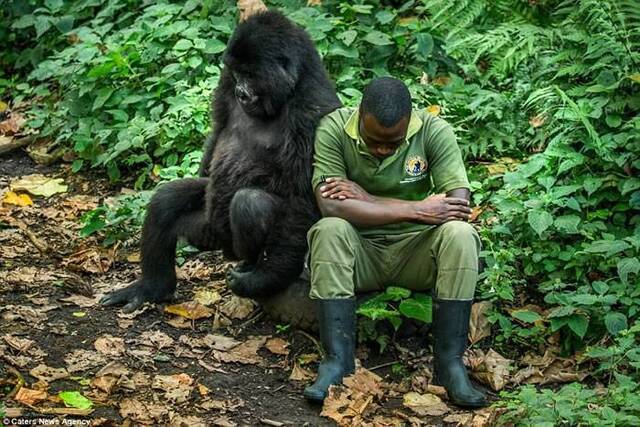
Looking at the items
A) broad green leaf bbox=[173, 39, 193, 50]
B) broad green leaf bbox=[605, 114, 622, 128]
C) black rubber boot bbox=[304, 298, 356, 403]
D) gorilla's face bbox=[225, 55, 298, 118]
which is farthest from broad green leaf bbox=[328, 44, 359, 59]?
black rubber boot bbox=[304, 298, 356, 403]

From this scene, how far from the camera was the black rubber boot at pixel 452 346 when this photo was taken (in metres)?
5.34

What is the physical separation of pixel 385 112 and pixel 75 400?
214 cm

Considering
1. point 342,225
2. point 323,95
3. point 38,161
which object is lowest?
point 38,161

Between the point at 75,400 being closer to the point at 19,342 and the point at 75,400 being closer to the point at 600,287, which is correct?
the point at 19,342

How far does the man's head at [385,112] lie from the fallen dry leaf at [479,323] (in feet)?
3.97

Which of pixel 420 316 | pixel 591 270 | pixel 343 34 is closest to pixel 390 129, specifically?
pixel 420 316

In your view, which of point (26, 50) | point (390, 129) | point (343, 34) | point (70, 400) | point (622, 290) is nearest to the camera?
point (70, 400)

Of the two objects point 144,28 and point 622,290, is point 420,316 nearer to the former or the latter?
point 622,290

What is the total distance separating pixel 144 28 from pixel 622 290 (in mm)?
4988

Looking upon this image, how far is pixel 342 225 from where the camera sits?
5.55 m

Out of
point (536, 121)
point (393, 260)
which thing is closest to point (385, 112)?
point (393, 260)

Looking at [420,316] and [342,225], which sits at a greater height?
[342,225]

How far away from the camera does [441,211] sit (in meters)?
5.52

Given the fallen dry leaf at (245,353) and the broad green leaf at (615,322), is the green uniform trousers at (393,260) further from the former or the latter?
the broad green leaf at (615,322)
